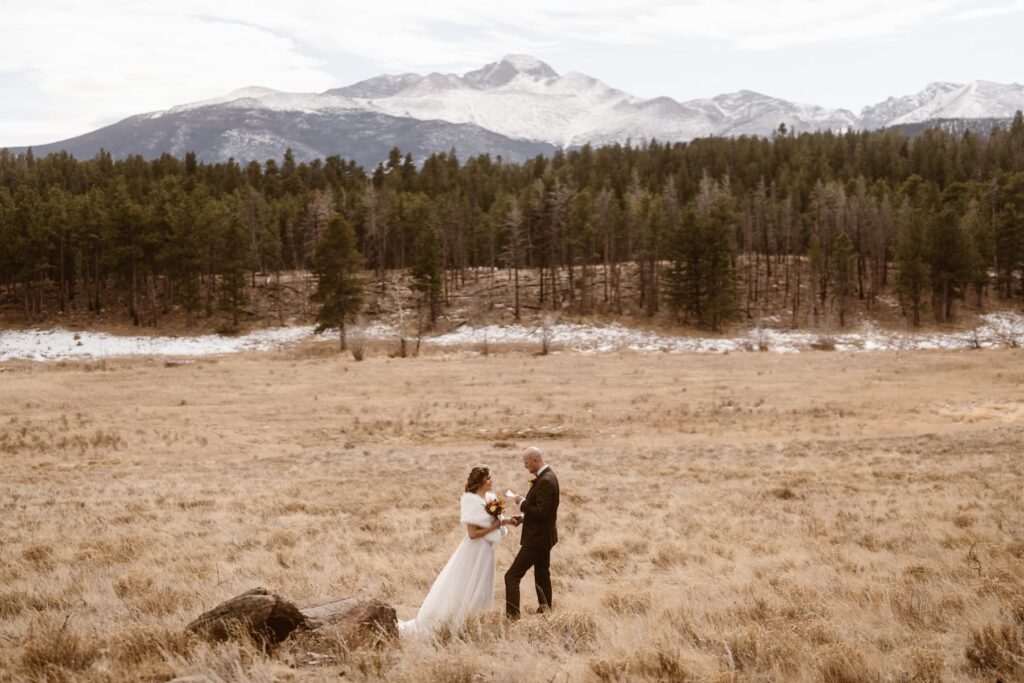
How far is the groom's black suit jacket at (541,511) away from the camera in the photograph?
833 centimetres

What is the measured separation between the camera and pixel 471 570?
8039 millimetres

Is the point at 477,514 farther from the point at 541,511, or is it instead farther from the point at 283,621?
the point at 283,621

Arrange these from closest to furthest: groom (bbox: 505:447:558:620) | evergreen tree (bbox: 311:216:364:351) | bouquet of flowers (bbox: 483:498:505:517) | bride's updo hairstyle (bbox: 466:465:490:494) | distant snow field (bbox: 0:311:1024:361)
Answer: bouquet of flowers (bbox: 483:498:505:517) → bride's updo hairstyle (bbox: 466:465:490:494) → groom (bbox: 505:447:558:620) → distant snow field (bbox: 0:311:1024:361) → evergreen tree (bbox: 311:216:364:351)

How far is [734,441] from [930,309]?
222 feet

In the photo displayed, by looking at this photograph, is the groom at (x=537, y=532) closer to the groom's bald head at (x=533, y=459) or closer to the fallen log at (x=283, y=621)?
the groom's bald head at (x=533, y=459)

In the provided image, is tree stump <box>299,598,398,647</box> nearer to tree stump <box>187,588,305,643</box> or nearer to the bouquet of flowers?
tree stump <box>187,588,305,643</box>

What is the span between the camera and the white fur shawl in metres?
7.99

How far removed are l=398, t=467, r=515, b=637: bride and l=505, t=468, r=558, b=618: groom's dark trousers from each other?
0.26 meters

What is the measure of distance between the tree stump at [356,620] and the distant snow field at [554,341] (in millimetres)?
50706

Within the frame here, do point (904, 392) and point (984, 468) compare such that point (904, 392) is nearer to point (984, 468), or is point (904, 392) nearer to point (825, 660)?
point (984, 468)

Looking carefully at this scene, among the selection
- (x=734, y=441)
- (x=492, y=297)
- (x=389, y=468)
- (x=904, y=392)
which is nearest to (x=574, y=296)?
(x=492, y=297)

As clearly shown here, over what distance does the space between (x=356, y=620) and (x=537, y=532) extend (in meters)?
2.37

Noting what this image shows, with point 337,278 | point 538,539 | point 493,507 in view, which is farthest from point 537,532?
point 337,278

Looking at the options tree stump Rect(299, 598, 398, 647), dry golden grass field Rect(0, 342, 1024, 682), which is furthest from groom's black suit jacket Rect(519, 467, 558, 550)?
tree stump Rect(299, 598, 398, 647)
